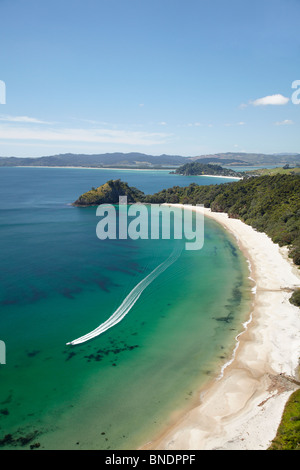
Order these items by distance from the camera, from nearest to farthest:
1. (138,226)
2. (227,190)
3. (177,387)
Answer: (177,387) < (138,226) < (227,190)

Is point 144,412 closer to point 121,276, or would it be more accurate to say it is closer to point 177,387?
point 177,387

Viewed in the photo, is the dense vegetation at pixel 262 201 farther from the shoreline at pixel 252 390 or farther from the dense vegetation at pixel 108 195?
the shoreline at pixel 252 390

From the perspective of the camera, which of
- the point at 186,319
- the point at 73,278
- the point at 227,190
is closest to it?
the point at 186,319

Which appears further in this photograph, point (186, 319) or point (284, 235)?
point (284, 235)

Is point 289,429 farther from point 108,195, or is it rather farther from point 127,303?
point 108,195

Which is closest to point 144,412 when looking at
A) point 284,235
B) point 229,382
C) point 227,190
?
point 229,382

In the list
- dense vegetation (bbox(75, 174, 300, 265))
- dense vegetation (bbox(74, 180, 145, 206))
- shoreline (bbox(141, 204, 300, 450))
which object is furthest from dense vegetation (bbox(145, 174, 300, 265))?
shoreline (bbox(141, 204, 300, 450))

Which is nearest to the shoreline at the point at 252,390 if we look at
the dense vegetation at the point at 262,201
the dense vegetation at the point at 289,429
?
the dense vegetation at the point at 289,429

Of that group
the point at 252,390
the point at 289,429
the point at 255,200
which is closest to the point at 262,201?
the point at 255,200
